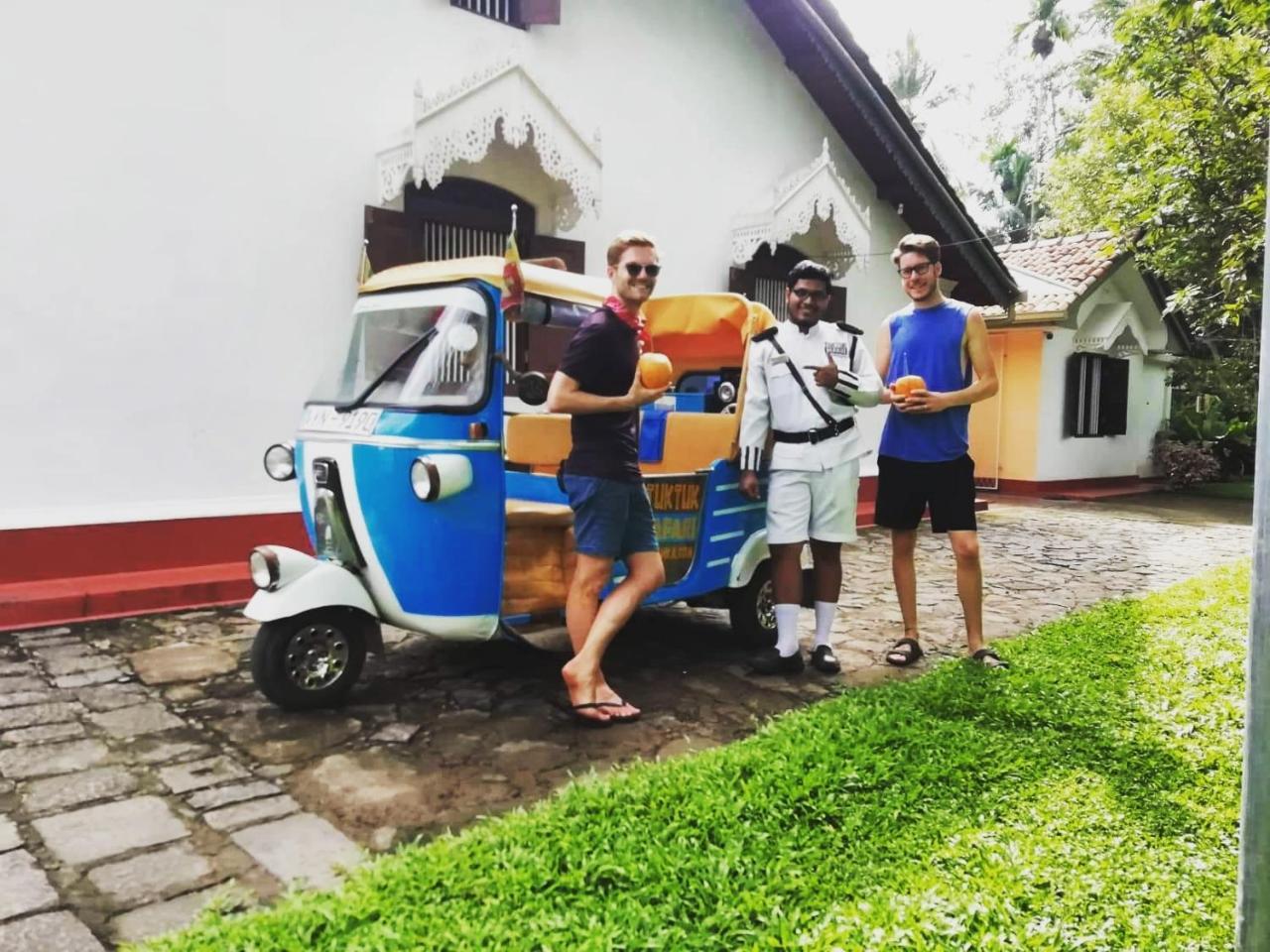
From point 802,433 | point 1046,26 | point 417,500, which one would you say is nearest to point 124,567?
point 417,500

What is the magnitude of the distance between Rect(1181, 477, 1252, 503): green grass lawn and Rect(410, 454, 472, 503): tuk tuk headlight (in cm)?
1591

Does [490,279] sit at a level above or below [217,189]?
below

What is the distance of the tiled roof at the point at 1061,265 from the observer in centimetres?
1543

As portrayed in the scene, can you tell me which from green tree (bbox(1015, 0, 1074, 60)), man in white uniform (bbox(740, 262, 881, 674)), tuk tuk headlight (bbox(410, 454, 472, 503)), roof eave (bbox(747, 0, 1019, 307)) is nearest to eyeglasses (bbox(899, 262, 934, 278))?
man in white uniform (bbox(740, 262, 881, 674))

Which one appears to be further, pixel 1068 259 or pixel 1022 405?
pixel 1068 259

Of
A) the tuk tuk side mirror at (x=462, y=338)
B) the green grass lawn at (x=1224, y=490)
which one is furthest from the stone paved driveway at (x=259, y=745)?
the green grass lawn at (x=1224, y=490)

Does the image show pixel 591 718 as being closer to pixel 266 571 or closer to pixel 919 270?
pixel 266 571

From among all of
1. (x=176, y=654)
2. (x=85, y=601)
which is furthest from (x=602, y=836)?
(x=85, y=601)

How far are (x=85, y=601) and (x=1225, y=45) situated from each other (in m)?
8.82

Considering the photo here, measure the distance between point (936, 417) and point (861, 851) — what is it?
2.45m

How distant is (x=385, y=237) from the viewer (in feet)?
22.5

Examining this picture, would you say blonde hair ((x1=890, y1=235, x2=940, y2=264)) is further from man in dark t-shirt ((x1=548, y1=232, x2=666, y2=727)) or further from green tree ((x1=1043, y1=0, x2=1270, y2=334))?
green tree ((x1=1043, y1=0, x2=1270, y2=334))

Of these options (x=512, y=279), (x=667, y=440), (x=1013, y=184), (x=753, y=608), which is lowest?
(x=753, y=608)

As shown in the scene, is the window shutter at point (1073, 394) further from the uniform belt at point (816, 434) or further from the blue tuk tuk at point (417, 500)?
the blue tuk tuk at point (417, 500)
